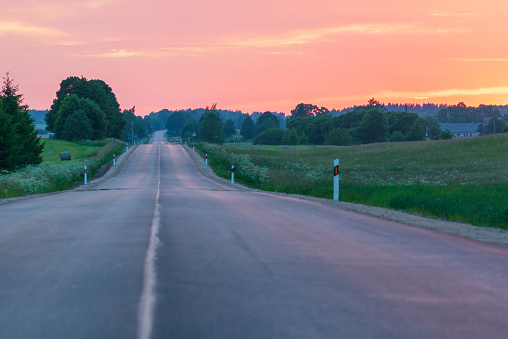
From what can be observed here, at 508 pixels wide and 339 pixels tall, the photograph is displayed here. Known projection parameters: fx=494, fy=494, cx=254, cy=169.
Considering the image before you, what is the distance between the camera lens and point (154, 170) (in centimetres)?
4616

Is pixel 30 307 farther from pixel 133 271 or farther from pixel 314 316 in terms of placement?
pixel 314 316

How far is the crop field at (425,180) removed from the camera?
1388 cm

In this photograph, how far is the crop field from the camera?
13.9m

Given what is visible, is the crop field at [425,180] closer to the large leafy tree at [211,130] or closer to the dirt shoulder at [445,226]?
the dirt shoulder at [445,226]

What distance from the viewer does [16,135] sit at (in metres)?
42.2

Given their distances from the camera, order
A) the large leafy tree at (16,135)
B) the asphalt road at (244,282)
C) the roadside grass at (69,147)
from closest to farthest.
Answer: the asphalt road at (244,282)
the large leafy tree at (16,135)
the roadside grass at (69,147)

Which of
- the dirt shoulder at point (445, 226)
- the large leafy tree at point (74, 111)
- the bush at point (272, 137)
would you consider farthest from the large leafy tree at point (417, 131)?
the dirt shoulder at point (445, 226)

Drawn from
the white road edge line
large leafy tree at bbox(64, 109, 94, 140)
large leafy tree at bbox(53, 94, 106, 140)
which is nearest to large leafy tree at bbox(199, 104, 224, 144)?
large leafy tree at bbox(53, 94, 106, 140)

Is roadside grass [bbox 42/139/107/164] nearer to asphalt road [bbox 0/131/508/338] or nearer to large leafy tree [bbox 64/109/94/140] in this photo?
large leafy tree [bbox 64/109/94/140]

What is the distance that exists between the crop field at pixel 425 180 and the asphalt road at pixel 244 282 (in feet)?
16.1

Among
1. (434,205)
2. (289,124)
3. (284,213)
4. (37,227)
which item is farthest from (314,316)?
(289,124)

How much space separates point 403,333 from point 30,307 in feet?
Answer: 10.6

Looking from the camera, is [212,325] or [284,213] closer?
[212,325]

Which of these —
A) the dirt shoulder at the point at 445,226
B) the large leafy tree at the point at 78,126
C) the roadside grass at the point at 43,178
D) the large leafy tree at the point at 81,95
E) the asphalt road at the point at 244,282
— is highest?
the large leafy tree at the point at 81,95
